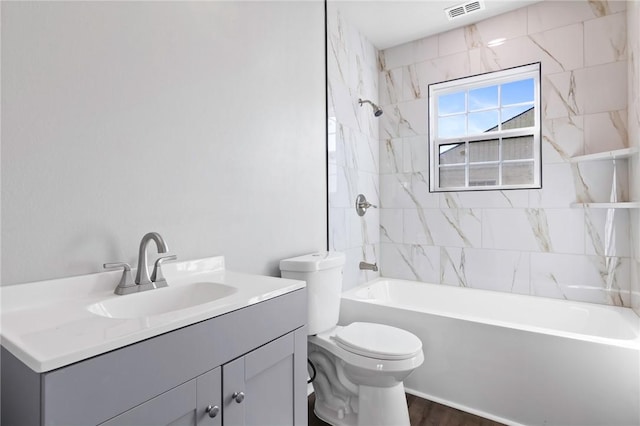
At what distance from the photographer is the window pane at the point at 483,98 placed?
2695 millimetres

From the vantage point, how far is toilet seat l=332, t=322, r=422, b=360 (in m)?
1.54

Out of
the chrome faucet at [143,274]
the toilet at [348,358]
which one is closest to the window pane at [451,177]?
the toilet at [348,358]

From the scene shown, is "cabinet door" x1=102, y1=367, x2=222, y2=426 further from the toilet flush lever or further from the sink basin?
the toilet flush lever

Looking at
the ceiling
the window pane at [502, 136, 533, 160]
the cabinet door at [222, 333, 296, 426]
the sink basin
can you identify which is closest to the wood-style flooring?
the cabinet door at [222, 333, 296, 426]

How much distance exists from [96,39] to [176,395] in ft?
3.68

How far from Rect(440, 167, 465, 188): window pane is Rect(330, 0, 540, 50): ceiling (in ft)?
3.82

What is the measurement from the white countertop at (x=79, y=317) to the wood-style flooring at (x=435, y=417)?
46.2 inches

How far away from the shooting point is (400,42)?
2.95m

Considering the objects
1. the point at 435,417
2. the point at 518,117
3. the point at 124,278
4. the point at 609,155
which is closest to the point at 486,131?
the point at 518,117

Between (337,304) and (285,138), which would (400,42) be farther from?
(337,304)

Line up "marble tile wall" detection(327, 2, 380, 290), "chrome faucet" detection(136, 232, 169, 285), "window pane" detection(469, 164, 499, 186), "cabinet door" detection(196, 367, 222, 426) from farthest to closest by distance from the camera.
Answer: "window pane" detection(469, 164, 499, 186), "marble tile wall" detection(327, 2, 380, 290), "chrome faucet" detection(136, 232, 169, 285), "cabinet door" detection(196, 367, 222, 426)

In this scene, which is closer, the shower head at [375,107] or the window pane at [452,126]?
the shower head at [375,107]

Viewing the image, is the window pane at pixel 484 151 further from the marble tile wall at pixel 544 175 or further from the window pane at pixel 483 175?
the marble tile wall at pixel 544 175

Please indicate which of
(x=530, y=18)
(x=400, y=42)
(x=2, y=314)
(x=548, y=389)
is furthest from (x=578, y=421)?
(x=400, y=42)
